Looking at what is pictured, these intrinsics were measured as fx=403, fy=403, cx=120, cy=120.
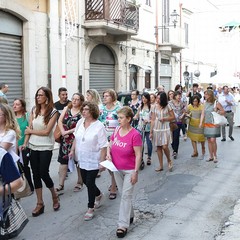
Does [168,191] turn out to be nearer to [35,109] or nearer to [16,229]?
[35,109]

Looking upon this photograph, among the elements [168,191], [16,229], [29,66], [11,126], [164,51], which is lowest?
[168,191]

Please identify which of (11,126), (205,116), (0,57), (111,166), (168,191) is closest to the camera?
(11,126)

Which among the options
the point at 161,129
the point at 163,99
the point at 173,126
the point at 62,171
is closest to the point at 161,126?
the point at 161,129

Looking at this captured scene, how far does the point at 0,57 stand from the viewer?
38.8ft

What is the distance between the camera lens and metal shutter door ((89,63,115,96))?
1675cm

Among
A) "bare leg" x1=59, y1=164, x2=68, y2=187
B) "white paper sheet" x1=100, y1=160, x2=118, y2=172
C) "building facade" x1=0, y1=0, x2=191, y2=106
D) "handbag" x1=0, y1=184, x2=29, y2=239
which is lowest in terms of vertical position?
"bare leg" x1=59, y1=164, x2=68, y2=187

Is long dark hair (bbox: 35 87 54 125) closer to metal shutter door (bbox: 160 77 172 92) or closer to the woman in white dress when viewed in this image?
the woman in white dress

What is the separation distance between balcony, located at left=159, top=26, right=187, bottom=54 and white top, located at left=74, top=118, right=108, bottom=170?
60.5ft

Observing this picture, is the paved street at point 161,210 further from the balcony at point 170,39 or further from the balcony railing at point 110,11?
the balcony at point 170,39

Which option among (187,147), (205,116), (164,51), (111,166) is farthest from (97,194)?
(164,51)

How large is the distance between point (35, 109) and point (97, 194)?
1436 millimetres

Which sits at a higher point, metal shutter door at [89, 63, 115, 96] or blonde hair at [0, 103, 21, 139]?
metal shutter door at [89, 63, 115, 96]

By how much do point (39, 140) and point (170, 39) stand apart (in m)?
19.6

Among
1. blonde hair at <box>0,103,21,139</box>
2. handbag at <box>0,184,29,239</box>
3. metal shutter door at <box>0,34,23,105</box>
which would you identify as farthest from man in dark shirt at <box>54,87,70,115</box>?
metal shutter door at <box>0,34,23,105</box>
